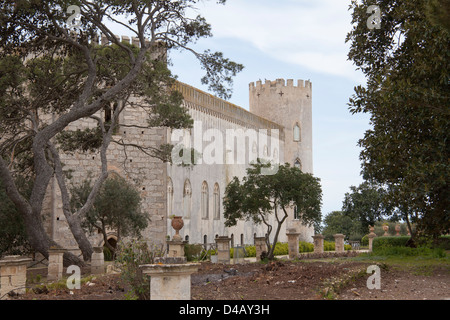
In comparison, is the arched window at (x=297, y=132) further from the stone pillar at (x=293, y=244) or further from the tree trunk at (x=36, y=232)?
the tree trunk at (x=36, y=232)

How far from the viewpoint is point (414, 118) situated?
13.2 m

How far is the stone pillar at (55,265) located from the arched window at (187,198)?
44.6 ft

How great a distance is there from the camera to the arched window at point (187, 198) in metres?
29.8

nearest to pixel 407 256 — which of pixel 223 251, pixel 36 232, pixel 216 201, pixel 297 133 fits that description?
pixel 223 251

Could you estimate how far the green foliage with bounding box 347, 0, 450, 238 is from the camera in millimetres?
12516

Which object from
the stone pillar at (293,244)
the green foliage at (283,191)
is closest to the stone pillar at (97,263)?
the green foliage at (283,191)

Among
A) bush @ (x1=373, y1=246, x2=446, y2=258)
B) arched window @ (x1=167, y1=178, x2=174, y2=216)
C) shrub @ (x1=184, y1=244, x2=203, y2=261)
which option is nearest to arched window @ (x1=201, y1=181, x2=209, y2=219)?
arched window @ (x1=167, y1=178, x2=174, y2=216)

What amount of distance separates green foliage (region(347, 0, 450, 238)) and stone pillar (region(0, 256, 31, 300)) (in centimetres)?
830

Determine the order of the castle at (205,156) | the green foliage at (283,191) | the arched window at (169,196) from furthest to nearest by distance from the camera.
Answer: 1. the arched window at (169,196)
2. the castle at (205,156)
3. the green foliage at (283,191)

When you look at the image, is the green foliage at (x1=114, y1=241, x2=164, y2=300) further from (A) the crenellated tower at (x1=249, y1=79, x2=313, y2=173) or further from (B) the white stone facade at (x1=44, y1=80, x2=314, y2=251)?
(A) the crenellated tower at (x1=249, y1=79, x2=313, y2=173)

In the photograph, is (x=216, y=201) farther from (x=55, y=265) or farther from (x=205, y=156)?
(x=55, y=265)
